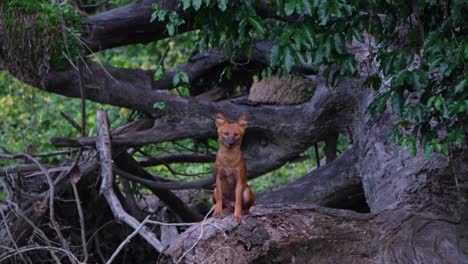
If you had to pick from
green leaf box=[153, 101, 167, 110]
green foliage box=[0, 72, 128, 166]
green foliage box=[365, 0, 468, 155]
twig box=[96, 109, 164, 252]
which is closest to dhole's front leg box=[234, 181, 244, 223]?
twig box=[96, 109, 164, 252]

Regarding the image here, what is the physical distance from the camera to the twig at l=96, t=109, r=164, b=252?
5166 millimetres

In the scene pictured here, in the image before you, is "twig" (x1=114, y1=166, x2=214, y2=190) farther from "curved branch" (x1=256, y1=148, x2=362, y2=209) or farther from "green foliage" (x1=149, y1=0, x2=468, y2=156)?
"green foliage" (x1=149, y1=0, x2=468, y2=156)

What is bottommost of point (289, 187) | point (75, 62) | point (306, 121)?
point (289, 187)

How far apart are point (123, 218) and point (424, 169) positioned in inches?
101

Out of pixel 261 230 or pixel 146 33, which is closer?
pixel 261 230

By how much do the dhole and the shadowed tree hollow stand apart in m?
0.18

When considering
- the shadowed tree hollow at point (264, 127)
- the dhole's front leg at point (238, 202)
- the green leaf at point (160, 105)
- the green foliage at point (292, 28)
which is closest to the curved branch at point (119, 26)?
the shadowed tree hollow at point (264, 127)

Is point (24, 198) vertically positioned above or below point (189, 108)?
below

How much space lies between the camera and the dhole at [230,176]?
5488mm

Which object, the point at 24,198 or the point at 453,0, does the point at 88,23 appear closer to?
the point at 24,198

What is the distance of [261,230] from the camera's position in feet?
17.0

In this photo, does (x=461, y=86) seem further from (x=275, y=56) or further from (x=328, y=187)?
(x=328, y=187)

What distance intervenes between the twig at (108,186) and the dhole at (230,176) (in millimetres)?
540

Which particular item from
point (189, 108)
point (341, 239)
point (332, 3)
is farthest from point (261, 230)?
point (189, 108)
